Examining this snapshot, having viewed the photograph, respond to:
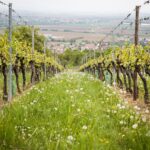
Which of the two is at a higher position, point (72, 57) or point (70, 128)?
point (70, 128)

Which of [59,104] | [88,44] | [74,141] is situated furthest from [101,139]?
[88,44]

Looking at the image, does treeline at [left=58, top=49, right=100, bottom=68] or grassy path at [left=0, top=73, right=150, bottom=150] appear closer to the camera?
grassy path at [left=0, top=73, right=150, bottom=150]

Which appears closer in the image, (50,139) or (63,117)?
(50,139)

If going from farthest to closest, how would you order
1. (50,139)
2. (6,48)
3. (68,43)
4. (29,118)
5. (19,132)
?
1. (68,43)
2. (6,48)
3. (29,118)
4. (19,132)
5. (50,139)

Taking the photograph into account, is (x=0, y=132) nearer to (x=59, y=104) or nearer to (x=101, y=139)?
(x=101, y=139)

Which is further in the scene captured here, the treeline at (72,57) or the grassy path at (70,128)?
the treeline at (72,57)

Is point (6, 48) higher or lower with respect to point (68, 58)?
higher

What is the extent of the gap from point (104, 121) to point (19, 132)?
2993 millimetres

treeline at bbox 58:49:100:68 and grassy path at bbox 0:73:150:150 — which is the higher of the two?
grassy path at bbox 0:73:150:150

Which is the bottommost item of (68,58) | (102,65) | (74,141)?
(68,58)

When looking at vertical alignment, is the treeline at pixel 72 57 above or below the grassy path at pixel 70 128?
below

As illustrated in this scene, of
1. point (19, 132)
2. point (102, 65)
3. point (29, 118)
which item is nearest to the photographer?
point (19, 132)

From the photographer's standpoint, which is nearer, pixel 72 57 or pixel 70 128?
pixel 70 128

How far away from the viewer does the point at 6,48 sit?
20.8 metres
